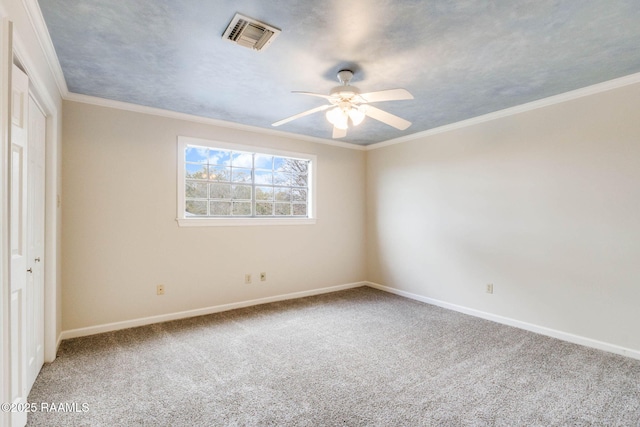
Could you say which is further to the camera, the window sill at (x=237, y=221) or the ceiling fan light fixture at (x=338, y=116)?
the window sill at (x=237, y=221)

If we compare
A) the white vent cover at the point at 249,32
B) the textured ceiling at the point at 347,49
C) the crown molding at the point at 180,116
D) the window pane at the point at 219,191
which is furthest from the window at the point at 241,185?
the white vent cover at the point at 249,32

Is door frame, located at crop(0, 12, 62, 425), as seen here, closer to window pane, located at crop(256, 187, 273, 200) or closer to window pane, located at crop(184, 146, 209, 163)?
window pane, located at crop(184, 146, 209, 163)

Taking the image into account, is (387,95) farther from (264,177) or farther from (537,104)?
(264,177)

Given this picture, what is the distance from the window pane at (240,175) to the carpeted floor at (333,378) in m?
1.82

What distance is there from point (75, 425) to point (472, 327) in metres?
3.46

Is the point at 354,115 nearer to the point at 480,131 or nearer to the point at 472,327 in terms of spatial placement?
the point at 480,131

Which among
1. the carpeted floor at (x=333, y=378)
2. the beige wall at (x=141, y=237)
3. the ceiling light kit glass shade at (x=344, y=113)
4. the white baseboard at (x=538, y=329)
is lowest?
the carpeted floor at (x=333, y=378)

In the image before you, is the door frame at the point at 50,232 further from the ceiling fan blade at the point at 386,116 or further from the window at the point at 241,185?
the ceiling fan blade at the point at 386,116

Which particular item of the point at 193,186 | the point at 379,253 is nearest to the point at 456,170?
the point at 379,253

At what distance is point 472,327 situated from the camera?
3.43m

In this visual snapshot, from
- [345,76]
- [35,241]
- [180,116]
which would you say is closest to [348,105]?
[345,76]

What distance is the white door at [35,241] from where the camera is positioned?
85.8 inches

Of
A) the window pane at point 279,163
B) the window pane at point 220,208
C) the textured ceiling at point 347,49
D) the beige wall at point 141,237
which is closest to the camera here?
the textured ceiling at point 347,49

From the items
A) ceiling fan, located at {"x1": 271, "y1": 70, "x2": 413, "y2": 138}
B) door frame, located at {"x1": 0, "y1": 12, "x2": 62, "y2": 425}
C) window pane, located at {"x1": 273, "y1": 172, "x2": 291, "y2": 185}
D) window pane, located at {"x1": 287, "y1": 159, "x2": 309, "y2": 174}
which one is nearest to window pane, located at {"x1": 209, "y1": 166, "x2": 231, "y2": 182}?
window pane, located at {"x1": 273, "y1": 172, "x2": 291, "y2": 185}
